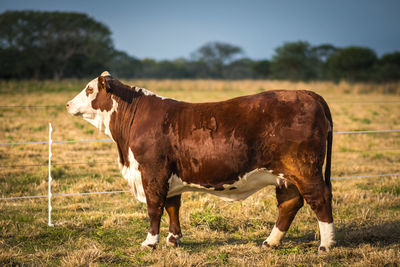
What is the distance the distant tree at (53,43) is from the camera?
3978 cm

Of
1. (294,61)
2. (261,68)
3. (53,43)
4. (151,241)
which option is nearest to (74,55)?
(53,43)

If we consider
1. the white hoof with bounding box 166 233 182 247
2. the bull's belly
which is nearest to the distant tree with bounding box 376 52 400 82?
the bull's belly

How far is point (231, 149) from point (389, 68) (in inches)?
1622

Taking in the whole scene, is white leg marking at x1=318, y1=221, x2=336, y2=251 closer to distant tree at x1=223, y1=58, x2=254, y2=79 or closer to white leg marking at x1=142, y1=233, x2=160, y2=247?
white leg marking at x1=142, y1=233, x2=160, y2=247

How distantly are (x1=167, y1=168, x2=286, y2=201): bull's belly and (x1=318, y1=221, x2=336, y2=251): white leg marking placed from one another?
2.22ft

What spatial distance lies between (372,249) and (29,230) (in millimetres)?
4206

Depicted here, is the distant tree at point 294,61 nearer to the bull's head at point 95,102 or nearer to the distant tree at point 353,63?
the distant tree at point 353,63

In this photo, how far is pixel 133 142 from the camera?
4.55 meters

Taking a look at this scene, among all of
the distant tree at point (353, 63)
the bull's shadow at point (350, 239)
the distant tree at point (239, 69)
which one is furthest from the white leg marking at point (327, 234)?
the distant tree at point (239, 69)

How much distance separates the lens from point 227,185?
174 inches

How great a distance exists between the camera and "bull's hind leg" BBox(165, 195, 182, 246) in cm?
484

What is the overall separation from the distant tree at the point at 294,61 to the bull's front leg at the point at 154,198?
166ft

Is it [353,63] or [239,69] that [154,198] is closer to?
[353,63]

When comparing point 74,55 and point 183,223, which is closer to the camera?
point 183,223
